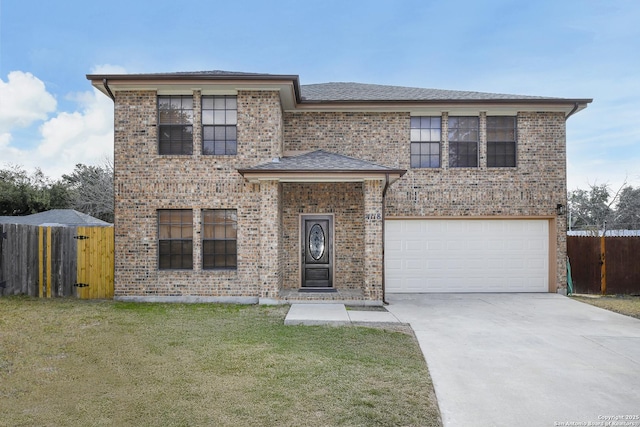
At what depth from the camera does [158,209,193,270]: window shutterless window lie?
10.6 metres

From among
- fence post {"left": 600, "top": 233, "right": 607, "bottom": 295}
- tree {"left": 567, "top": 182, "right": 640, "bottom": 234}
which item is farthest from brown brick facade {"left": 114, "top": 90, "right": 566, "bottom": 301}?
tree {"left": 567, "top": 182, "right": 640, "bottom": 234}

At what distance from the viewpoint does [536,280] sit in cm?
1237

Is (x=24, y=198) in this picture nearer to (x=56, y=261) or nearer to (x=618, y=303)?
(x=56, y=261)

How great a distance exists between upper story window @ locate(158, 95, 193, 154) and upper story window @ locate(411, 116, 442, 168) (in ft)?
21.3

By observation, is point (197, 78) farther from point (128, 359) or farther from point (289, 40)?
point (289, 40)

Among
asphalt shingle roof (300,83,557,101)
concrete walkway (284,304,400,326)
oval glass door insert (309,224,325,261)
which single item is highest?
asphalt shingle roof (300,83,557,101)

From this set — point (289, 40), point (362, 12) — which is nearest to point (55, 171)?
point (289, 40)

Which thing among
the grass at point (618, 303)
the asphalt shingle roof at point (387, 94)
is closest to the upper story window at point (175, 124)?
the asphalt shingle roof at point (387, 94)

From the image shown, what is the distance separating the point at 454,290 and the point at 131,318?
8928 mm

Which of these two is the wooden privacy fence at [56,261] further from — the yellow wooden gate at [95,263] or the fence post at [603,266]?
the fence post at [603,266]

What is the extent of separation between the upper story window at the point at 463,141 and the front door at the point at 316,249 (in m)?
4.33

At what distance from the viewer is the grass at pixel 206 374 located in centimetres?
400

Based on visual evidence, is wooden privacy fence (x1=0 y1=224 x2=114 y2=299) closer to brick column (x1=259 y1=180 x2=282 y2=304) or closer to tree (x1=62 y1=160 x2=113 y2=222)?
brick column (x1=259 y1=180 x2=282 y2=304)

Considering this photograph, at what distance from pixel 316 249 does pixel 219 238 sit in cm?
278
